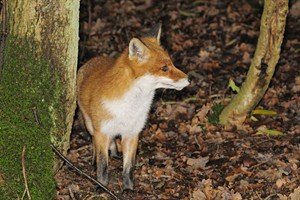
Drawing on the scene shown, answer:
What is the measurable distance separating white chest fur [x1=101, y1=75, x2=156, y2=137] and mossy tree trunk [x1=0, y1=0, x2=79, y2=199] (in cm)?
58

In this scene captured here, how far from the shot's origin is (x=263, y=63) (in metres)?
8.82

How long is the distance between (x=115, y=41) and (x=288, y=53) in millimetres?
3569

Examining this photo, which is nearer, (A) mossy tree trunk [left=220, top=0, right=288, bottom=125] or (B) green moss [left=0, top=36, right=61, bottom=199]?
(B) green moss [left=0, top=36, right=61, bottom=199]

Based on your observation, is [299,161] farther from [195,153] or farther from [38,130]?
[38,130]

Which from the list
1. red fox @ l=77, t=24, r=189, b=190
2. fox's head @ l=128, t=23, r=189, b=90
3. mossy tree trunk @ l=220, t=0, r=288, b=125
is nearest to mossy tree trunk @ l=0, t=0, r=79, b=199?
red fox @ l=77, t=24, r=189, b=190

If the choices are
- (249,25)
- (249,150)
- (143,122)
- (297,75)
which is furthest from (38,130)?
(249,25)

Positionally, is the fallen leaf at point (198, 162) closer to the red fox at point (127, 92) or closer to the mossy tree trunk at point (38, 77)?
the red fox at point (127, 92)

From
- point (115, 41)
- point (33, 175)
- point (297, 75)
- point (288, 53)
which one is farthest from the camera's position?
point (115, 41)

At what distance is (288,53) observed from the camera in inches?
472

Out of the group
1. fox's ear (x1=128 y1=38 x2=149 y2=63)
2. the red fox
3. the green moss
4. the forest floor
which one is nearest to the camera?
the green moss

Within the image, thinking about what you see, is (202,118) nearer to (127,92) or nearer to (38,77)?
(127,92)

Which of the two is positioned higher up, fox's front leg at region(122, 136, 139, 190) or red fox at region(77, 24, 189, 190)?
red fox at region(77, 24, 189, 190)

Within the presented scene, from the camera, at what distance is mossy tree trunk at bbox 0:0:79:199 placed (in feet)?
20.9

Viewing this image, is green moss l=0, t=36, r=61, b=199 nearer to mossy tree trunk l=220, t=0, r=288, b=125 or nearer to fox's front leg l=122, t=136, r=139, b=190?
fox's front leg l=122, t=136, r=139, b=190
